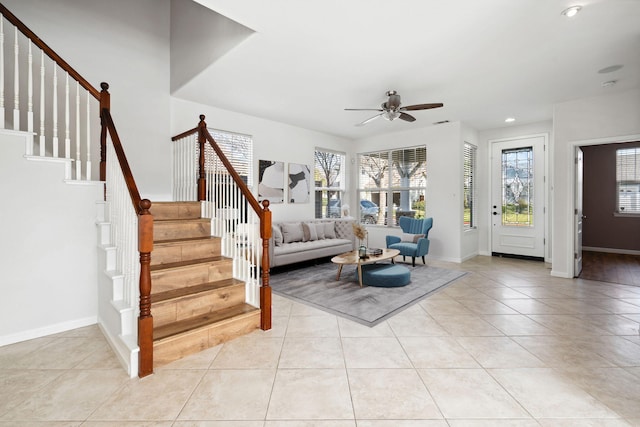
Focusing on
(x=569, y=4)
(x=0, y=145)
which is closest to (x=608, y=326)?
(x=569, y=4)

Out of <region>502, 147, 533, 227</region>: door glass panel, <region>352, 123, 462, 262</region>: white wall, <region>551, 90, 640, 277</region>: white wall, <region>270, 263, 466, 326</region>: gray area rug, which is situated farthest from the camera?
<region>502, 147, 533, 227</region>: door glass panel

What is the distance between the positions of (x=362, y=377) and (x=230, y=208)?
7.24 feet

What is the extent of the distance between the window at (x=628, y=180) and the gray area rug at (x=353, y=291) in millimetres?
4977

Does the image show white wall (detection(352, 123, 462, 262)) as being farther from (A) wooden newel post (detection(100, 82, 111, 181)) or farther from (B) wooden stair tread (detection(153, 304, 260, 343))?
(A) wooden newel post (detection(100, 82, 111, 181))

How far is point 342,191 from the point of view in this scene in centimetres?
762

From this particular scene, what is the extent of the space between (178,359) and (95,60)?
407 centimetres

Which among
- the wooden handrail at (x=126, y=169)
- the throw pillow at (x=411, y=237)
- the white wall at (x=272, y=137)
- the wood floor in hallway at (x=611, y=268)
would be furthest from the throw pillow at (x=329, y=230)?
the wood floor in hallway at (x=611, y=268)

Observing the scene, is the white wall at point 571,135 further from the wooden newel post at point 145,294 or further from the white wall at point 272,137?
the wooden newel post at point 145,294

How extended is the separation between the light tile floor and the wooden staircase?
14 centimetres

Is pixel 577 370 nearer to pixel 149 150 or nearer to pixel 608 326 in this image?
pixel 608 326

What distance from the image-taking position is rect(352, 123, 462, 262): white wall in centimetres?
599

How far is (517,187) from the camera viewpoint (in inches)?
249

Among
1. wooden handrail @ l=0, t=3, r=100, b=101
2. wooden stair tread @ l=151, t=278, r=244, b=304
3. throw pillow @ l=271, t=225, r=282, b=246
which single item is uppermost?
wooden handrail @ l=0, t=3, r=100, b=101

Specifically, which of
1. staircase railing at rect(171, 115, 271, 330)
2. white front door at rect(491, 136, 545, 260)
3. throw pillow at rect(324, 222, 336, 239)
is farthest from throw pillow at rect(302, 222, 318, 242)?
white front door at rect(491, 136, 545, 260)
